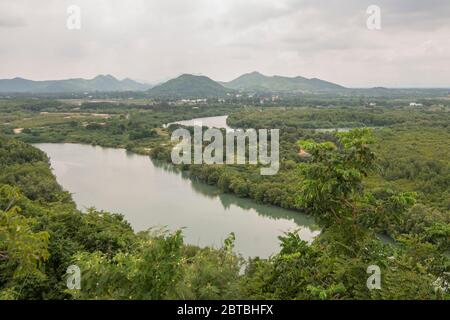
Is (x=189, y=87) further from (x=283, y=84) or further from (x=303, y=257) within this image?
(x=303, y=257)

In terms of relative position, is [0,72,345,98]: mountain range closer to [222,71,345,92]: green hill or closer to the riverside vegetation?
[222,71,345,92]: green hill

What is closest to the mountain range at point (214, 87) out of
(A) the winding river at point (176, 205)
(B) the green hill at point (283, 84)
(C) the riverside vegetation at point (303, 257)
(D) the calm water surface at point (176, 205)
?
(B) the green hill at point (283, 84)

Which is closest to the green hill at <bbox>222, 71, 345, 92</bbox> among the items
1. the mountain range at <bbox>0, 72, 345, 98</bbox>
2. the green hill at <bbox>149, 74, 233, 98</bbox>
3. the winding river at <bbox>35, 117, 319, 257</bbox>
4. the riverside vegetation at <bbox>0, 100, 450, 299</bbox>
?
the mountain range at <bbox>0, 72, 345, 98</bbox>

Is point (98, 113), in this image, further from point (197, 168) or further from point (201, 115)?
point (197, 168)

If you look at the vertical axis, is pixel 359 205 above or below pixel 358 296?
above

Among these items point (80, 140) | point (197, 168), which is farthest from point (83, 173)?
point (80, 140)

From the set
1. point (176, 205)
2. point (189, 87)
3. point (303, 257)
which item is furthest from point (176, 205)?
point (189, 87)

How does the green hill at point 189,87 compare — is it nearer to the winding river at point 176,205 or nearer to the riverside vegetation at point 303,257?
the winding river at point 176,205

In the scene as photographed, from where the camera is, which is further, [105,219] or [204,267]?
[105,219]
